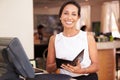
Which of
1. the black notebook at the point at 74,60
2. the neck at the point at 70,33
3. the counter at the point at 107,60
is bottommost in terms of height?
the counter at the point at 107,60

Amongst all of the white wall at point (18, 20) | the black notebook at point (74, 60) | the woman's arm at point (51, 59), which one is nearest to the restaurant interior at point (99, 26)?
the white wall at point (18, 20)

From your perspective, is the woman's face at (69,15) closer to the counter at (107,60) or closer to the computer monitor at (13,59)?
the computer monitor at (13,59)

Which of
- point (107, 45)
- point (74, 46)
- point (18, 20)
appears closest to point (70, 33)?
point (74, 46)

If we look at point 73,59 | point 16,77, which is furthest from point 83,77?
point 16,77

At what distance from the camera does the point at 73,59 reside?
3.94 feet

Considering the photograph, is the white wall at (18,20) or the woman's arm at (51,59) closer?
the woman's arm at (51,59)

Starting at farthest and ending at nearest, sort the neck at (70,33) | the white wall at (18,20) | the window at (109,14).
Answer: the window at (109,14), the white wall at (18,20), the neck at (70,33)

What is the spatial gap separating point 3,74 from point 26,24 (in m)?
1.10

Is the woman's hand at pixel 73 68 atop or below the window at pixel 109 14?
below

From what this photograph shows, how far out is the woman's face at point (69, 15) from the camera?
1233 millimetres

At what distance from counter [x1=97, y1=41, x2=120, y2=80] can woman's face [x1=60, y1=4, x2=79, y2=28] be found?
2.98m

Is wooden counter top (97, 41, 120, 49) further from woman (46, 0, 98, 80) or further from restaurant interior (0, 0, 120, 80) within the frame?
woman (46, 0, 98, 80)

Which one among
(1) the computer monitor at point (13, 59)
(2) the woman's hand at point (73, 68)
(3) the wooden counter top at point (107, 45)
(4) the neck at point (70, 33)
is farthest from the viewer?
(3) the wooden counter top at point (107, 45)

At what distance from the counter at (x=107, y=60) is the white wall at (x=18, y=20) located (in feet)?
7.91
